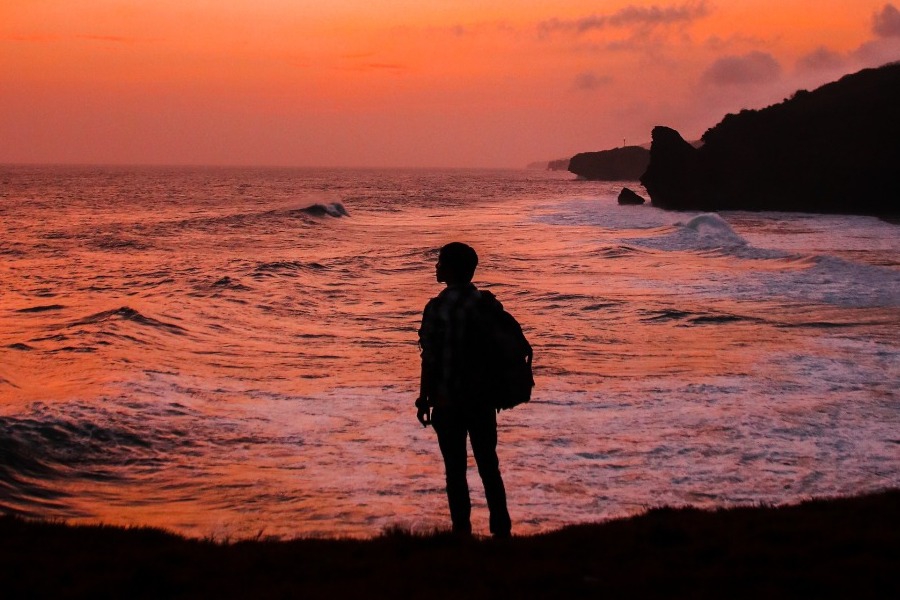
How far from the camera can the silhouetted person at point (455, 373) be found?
5680 millimetres

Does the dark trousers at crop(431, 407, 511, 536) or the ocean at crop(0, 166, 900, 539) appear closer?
the dark trousers at crop(431, 407, 511, 536)

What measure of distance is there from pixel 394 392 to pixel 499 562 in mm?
7811

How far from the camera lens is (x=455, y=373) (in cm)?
568

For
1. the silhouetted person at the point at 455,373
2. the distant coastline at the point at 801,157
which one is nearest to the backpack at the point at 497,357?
the silhouetted person at the point at 455,373

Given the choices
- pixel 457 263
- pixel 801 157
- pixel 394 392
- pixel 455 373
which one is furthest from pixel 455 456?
pixel 801 157

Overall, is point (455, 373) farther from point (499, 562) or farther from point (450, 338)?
point (499, 562)

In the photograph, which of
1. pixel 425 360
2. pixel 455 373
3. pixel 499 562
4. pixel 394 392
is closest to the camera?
pixel 499 562

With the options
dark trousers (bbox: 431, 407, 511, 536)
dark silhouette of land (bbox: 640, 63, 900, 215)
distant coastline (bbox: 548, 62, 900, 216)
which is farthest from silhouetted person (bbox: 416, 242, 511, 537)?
dark silhouette of land (bbox: 640, 63, 900, 215)

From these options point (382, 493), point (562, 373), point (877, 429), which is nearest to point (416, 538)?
point (382, 493)

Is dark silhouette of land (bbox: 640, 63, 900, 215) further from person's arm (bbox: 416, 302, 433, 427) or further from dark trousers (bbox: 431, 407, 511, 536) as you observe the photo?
person's arm (bbox: 416, 302, 433, 427)

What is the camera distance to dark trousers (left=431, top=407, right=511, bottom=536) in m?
5.82

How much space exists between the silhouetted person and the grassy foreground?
527mm

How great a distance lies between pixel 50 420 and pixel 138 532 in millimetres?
5775

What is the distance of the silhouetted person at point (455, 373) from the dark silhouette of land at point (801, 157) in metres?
Result: 71.8
